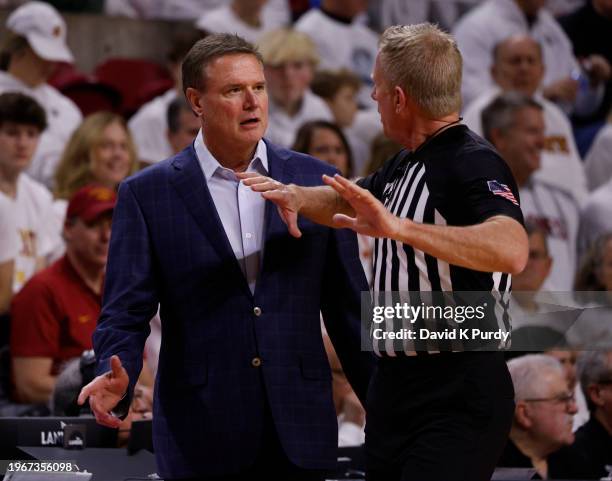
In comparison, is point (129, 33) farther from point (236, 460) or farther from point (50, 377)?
point (236, 460)

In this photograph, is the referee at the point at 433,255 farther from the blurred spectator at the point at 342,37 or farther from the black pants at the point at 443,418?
the blurred spectator at the point at 342,37

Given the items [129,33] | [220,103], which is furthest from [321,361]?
[129,33]

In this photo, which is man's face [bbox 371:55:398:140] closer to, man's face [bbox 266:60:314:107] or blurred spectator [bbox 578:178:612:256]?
man's face [bbox 266:60:314:107]

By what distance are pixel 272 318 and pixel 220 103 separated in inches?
22.2

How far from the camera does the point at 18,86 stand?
6703 mm

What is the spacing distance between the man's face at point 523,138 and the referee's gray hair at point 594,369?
1972mm

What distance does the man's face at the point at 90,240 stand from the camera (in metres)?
5.29

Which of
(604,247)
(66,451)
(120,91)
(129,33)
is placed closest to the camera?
(66,451)

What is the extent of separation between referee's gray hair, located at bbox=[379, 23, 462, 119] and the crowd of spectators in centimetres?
112

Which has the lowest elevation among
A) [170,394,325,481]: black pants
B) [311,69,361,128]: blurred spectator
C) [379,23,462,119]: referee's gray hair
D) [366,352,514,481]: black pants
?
[170,394,325,481]: black pants

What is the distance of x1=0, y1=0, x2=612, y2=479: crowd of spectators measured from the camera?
4.65 metres

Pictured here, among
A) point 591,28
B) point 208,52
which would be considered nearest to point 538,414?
point 208,52

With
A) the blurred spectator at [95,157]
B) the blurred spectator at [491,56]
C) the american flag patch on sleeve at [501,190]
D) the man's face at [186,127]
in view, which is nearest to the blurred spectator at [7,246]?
the blurred spectator at [95,157]

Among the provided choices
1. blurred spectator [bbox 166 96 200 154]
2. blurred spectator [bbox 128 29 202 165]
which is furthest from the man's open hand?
blurred spectator [bbox 128 29 202 165]
